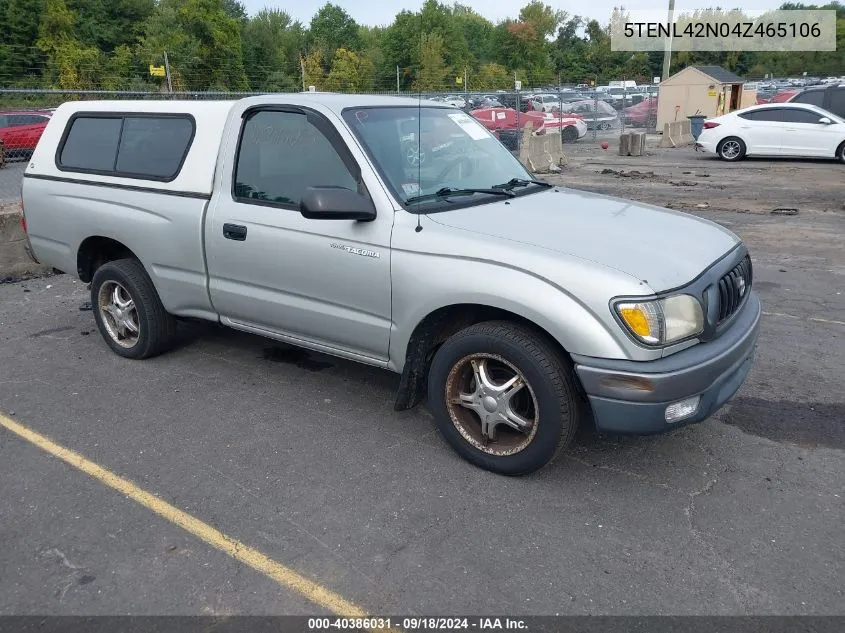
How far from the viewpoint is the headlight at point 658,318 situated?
128 inches

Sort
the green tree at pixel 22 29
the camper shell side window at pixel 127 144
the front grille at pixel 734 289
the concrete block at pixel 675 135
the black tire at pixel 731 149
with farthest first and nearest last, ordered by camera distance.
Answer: the green tree at pixel 22 29 < the concrete block at pixel 675 135 < the black tire at pixel 731 149 < the camper shell side window at pixel 127 144 < the front grille at pixel 734 289

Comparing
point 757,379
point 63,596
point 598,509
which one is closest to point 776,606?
point 598,509

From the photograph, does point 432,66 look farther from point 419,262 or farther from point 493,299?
point 493,299

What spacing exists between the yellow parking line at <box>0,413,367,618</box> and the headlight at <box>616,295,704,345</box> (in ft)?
5.44

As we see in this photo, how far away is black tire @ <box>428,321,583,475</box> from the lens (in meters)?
3.47

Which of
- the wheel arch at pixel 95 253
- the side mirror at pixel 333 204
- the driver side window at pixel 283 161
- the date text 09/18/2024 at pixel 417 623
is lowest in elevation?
the date text 09/18/2024 at pixel 417 623

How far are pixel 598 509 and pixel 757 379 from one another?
2.16 meters

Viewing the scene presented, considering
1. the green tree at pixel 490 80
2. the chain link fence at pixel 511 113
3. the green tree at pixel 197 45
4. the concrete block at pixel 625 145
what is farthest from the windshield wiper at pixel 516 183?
the green tree at pixel 490 80

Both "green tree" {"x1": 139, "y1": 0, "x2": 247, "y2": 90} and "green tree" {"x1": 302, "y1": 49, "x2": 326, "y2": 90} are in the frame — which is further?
"green tree" {"x1": 302, "y1": 49, "x2": 326, "y2": 90}

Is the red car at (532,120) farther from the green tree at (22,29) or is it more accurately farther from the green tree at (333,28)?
the green tree at (333,28)

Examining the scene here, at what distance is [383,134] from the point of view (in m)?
4.30

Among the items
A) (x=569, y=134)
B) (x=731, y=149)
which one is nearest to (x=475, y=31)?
(x=569, y=134)

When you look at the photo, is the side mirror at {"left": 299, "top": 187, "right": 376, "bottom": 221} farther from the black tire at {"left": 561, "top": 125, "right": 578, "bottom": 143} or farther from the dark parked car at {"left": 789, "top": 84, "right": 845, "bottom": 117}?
the black tire at {"left": 561, "top": 125, "right": 578, "bottom": 143}

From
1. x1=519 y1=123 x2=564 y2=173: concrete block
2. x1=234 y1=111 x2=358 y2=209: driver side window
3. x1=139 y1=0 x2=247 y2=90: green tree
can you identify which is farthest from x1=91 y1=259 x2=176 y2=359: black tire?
x1=139 y1=0 x2=247 y2=90: green tree
